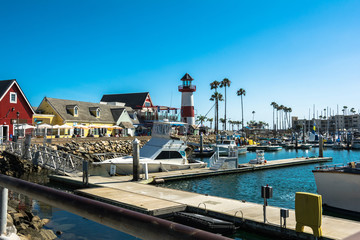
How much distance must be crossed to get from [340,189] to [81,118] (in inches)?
1741

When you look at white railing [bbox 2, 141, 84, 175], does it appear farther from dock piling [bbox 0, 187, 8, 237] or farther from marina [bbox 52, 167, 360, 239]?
dock piling [bbox 0, 187, 8, 237]

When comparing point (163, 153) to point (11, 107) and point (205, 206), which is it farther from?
point (11, 107)

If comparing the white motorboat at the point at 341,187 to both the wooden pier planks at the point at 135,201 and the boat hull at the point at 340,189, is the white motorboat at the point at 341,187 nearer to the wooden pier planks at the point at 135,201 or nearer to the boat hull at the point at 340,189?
the boat hull at the point at 340,189

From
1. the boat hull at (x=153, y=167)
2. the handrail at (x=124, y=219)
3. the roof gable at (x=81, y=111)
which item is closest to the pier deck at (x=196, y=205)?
the boat hull at (x=153, y=167)

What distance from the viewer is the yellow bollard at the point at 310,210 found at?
34.0ft

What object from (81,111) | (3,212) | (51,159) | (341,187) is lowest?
(341,187)

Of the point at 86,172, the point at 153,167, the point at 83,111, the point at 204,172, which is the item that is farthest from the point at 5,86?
the point at 204,172

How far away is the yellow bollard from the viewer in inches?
408

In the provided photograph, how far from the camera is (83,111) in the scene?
182 feet

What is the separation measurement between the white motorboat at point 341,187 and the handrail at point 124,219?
17.5 m

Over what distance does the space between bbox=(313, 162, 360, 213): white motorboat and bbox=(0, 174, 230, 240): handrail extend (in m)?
17.5

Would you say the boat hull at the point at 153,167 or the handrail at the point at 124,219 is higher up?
the handrail at the point at 124,219

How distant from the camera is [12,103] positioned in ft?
138

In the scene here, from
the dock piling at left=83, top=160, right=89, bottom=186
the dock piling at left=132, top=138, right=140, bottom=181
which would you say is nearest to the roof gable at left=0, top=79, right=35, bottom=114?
the dock piling at left=83, top=160, right=89, bottom=186
